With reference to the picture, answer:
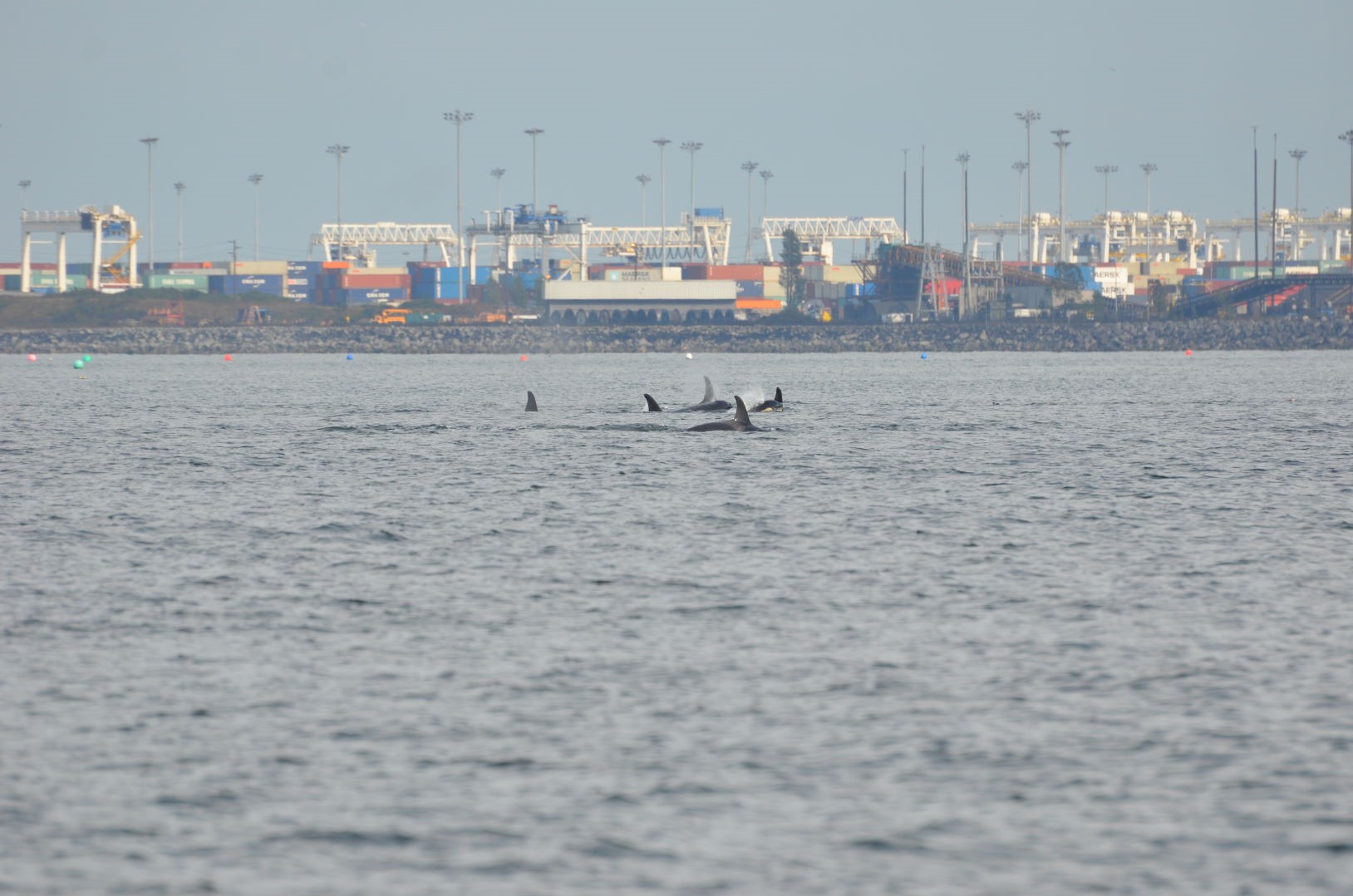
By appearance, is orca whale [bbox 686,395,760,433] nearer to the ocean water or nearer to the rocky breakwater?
the ocean water

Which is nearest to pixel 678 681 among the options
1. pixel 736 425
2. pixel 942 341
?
pixel 736 425

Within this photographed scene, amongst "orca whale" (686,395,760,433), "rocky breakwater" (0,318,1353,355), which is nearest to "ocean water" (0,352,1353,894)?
"orca whale" (686,395,760,433)

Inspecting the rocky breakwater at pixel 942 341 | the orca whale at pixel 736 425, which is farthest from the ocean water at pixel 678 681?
the rocky breakwater at pixel 942 341

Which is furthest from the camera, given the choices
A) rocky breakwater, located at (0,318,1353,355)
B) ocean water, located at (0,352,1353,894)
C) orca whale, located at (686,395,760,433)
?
rocky breakwater, located at (0,318,1353,355)

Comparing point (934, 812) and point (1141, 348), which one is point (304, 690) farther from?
point (1141, 348)

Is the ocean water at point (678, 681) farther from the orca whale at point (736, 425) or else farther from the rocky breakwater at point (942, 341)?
the rocky breakwater at point (942, 341)

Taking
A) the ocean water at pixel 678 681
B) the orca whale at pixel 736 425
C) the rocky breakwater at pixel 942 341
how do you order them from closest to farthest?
the ocean water at pixel 678 681, the orca whale at pixel 736 425, the rocky breakwater at pixel 942 341

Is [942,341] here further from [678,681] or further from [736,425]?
[678,681]

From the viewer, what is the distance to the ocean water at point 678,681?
44.2ft

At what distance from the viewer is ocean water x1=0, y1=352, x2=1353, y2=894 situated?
44.2 feet

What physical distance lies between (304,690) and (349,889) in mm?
6416

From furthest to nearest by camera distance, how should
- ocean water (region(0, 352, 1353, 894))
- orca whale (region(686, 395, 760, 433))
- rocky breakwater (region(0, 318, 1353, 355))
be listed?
rocky breakwater (region(0, 318, 1353, 355)) → orca whale (region(686, 395, 760, 433)) → ocean water (region(0, 352, 1353, 894))

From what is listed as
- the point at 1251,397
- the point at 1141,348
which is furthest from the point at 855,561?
the point at 1141,348

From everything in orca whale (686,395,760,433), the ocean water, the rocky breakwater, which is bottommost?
the ocean water
